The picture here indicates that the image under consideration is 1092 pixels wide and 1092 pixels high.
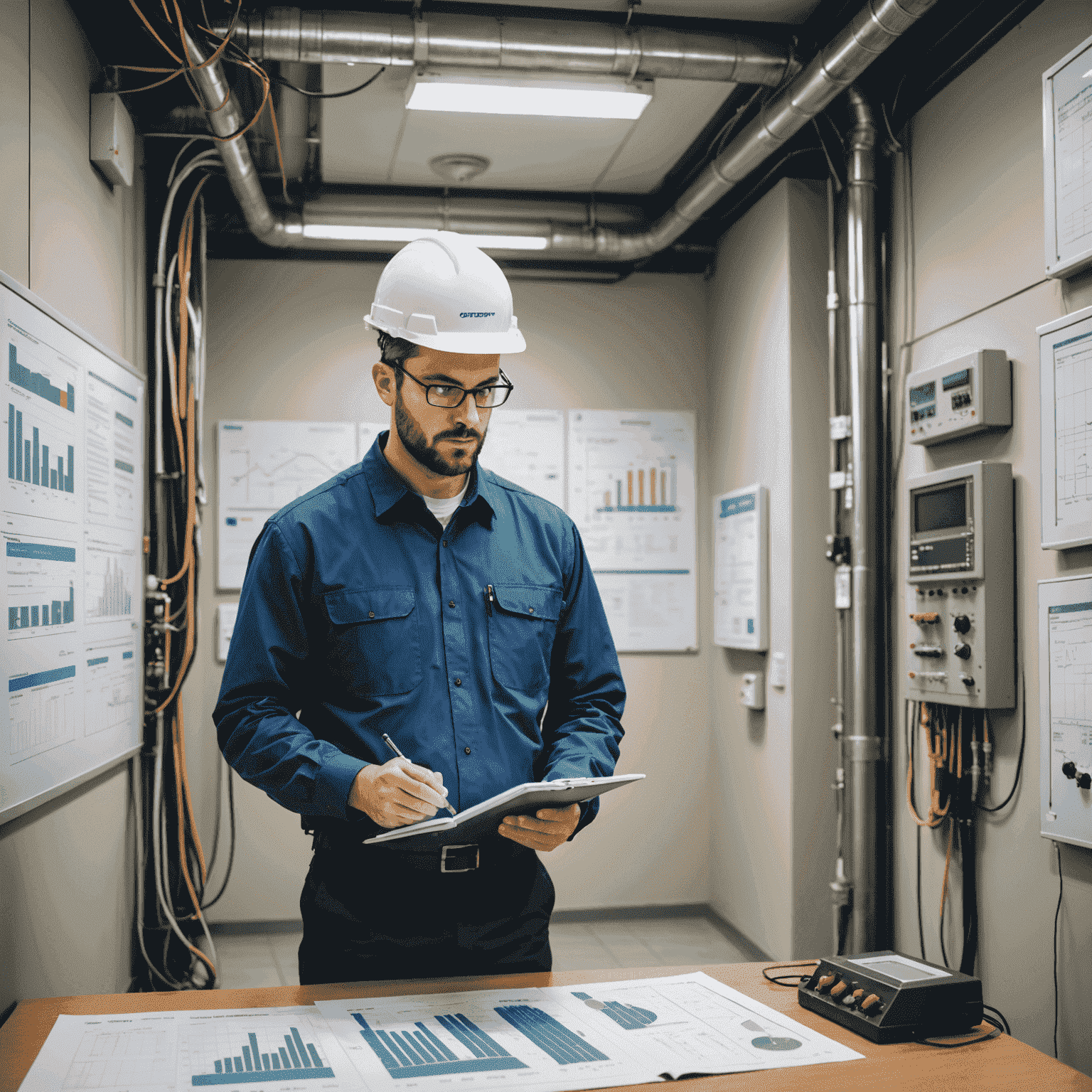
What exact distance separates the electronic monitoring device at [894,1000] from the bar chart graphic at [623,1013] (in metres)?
0.23

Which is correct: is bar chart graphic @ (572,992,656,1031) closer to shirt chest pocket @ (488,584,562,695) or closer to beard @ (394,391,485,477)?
shirt chest pocket @ (488,584,562,695)

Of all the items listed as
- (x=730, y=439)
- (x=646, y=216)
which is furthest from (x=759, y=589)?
(x=646, y=216)

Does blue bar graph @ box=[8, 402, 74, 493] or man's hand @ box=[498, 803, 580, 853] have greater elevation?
blue bar graph @ box=[8, 402, 74, 493]

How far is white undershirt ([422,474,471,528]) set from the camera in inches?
71.4

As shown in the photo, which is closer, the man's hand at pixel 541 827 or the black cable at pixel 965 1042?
the black cable at pixel 965 1042

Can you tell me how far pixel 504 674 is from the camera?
1.74 m

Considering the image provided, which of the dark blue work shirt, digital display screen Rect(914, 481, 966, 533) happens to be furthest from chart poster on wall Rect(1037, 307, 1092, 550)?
the dark blue work shirt

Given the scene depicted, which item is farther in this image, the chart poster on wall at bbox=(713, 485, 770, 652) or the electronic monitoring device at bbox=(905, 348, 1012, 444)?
the chart poster on wall at bbox=(713, 485, 770, 652)

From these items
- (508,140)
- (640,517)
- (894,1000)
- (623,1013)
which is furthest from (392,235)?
(894,1000)

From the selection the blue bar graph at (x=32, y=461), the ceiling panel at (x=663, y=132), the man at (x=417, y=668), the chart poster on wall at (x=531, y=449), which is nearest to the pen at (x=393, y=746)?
the man at (x=417, y=668)

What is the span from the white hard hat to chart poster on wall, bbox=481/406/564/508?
296 cm

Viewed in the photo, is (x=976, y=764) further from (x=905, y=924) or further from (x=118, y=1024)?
(x=118, y=1024)

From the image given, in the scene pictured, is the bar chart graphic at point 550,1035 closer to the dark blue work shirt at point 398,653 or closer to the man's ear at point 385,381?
the dark blue work shirt at point 398,653

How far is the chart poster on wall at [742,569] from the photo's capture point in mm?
4000
